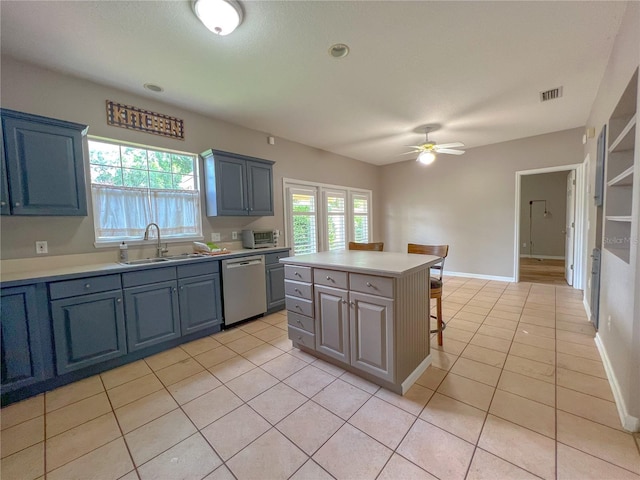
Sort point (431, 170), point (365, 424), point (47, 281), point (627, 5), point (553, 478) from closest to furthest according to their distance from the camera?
point (553, 478) → point (365, 424) → point (627, 5) → point (47, 281) → point (431, 170)

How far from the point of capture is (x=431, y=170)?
18.8 ft

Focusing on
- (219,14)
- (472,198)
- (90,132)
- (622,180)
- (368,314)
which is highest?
(219,14)

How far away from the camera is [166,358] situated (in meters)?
2.55

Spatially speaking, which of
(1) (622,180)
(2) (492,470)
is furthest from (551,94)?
(2) (492,470)

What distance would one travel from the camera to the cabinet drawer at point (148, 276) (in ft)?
7.87

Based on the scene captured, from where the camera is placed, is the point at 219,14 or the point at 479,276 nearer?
the point at 219,14

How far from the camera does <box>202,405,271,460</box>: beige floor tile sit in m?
1.50

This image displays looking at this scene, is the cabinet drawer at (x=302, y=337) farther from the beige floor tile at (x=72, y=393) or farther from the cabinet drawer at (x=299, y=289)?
the beige floor tile at (x=72, y=393)

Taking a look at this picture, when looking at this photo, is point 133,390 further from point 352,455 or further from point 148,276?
point 352,455

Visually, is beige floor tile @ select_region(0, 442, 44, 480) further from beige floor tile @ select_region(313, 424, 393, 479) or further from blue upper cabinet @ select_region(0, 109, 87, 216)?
blue upper cabinet @ select_region(0, 109, 87, 216)

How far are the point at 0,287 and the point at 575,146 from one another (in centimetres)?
706

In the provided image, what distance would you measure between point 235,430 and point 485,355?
2192mm

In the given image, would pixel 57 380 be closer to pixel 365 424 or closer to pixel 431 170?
pixel 365 424

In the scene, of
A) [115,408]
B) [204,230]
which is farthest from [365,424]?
[204,230]
